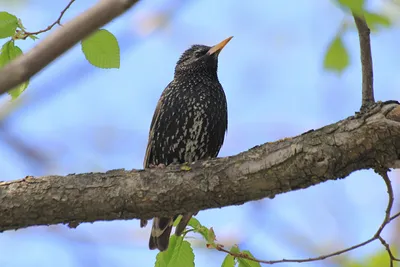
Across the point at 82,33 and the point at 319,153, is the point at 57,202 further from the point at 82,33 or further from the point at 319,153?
the point at 82,33

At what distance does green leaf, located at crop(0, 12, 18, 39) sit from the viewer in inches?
96.0

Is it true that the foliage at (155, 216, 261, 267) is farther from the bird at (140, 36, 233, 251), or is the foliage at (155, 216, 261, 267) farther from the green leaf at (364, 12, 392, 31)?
the bird at (140, 36, 233, 251)

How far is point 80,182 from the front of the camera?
333cm

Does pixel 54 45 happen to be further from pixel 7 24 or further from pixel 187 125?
pixel 187 125

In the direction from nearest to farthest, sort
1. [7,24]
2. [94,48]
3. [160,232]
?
[7,24], [94,48], [160,232]

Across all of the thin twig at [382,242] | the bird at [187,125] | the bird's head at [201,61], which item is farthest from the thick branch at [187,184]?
the bird's head at [201,61]

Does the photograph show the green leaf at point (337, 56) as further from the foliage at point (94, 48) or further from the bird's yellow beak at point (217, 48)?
the bird's yellow beak at point (217, 48)

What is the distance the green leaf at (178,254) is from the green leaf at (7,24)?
1354 mm

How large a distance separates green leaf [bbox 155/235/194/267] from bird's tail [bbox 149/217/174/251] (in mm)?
1078

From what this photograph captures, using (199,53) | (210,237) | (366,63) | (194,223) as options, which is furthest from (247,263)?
(199,53)

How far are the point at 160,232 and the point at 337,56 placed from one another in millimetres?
1842

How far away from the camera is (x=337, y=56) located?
3.27 meters

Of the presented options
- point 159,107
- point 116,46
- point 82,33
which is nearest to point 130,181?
point 116,46

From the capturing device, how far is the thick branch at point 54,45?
1.13m
